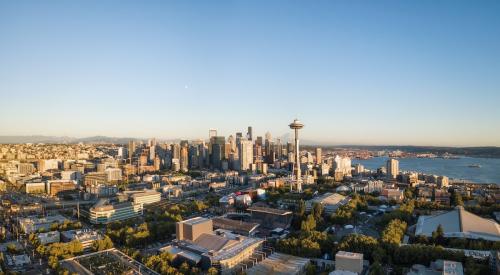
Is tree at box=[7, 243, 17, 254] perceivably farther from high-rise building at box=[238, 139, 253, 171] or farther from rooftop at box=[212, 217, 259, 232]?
high-rise building at box=[238, 139, 253, 171]

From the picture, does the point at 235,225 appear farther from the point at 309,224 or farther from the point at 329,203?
the point at 329,203

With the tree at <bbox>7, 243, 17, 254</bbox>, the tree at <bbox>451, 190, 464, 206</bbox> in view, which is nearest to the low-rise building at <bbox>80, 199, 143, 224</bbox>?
the tree at <bbox>7, 243, 17, 254</bbox>

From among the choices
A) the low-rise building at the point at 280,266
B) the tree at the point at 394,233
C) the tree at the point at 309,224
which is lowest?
the low-rise building at the point at 280,266

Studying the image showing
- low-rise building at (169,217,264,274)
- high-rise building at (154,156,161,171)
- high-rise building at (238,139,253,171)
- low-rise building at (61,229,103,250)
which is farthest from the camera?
high-rise building at (238,139,253,171)

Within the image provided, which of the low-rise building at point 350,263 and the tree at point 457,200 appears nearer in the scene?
the low-rise building at point 350,263

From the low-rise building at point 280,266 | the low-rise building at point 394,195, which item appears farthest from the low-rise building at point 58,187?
the low-rise building at point 394,195

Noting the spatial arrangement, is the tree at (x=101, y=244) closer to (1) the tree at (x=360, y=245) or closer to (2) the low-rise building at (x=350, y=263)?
(2) the low-rise building at (x=350, y=263)

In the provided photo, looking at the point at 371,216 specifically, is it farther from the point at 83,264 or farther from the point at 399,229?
the point at 83,264

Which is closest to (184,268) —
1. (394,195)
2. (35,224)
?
(35,224)

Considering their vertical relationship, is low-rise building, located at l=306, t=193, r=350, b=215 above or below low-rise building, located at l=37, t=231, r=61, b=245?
above

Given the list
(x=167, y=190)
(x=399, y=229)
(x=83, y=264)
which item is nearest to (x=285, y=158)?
(x=167, y=190)

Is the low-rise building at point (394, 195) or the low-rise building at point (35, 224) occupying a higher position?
the low-rise building at point (394, 195)
